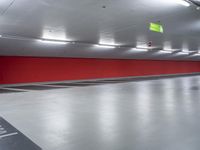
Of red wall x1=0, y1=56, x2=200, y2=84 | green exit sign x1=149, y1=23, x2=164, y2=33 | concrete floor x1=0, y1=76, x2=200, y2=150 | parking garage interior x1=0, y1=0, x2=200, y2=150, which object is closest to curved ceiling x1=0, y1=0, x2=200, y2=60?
parking garage interior x1=0, y1=0, x2=200, y2=150

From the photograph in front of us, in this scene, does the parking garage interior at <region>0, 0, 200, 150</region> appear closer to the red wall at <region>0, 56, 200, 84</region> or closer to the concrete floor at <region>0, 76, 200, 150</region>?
the concrete floor at <region>0, 76, 200, 150</region>

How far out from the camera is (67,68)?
1491cm

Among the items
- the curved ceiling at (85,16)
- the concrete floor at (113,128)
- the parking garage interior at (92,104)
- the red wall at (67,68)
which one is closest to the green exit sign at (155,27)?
the parking garage interior at (92,104)

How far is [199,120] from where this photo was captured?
3.41 meters

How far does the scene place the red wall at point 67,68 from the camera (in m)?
12.5

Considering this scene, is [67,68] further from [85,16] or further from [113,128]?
[113,128]

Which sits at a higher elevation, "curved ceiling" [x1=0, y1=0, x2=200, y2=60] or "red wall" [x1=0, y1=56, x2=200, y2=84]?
"curved ceiling" [x1=0, y1=0, x2=200, y2=60]

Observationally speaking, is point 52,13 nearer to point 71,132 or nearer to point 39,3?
point 39,3

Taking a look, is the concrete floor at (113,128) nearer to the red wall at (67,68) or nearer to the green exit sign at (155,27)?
Answer: the green exit sign at (155,27)

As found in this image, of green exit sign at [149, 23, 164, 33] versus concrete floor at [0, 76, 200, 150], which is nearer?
concrete floor at [0, 76, 200, 150]

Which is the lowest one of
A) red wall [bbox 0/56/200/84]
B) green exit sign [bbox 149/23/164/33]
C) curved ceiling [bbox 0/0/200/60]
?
red wall [bbox 0/56/200/84]

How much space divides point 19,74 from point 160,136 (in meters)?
12.0

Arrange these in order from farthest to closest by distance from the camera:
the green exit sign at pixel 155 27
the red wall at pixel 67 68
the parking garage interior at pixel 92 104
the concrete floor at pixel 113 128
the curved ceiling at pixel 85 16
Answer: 1. the red wall at pixel 67 68
2. the green exit sign at pixel 155 27
3. the curved ceiling at pixel 85 16
4. the parking garage interior at pixel 92 104
5. the concrete floor at pixel 113 128

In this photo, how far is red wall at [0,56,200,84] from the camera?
12.5 m
